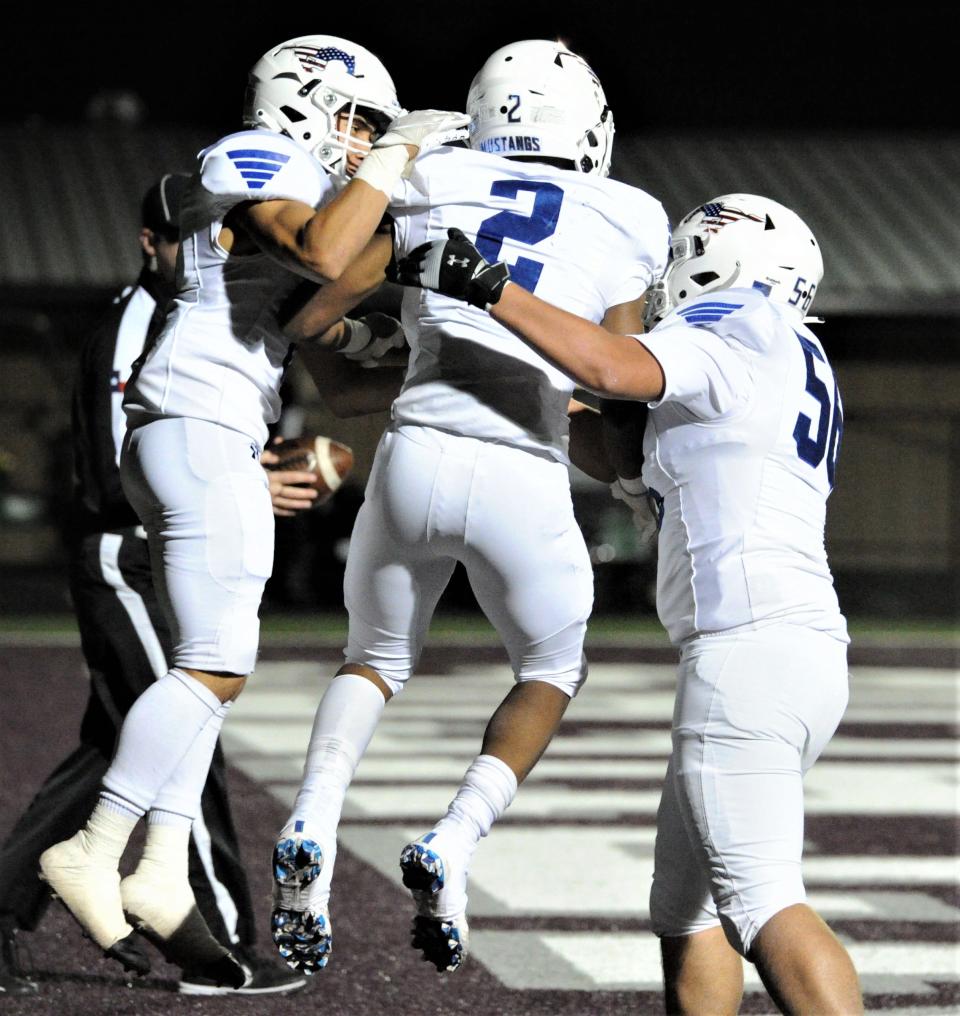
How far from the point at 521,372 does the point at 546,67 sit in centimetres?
70

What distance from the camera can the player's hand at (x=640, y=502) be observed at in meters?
4.39

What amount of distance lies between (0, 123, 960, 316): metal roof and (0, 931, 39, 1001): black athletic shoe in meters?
15.8

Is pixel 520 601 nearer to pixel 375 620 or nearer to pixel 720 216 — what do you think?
pixel 375 620

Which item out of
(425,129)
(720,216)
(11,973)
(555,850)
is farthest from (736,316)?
(555,850)

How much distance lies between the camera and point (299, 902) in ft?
13.1

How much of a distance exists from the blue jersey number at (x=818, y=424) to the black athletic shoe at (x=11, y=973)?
266cm

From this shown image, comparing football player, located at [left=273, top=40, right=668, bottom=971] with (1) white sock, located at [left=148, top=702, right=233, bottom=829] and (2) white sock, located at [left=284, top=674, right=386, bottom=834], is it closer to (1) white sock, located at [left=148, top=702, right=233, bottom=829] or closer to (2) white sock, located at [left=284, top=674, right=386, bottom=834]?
(2) white sock, located at [left=284, top=674, right=386, bottom=834]

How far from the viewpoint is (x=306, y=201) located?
4.33m

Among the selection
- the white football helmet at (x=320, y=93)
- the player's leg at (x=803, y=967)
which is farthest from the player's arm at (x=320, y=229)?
the player's leg at (x=803, y=967)

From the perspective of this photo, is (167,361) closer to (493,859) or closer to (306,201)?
(306,201)

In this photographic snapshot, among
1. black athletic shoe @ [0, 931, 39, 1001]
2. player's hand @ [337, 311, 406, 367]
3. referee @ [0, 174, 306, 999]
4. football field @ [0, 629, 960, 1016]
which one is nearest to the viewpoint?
player's hand @ [337, 311, 406, 367]

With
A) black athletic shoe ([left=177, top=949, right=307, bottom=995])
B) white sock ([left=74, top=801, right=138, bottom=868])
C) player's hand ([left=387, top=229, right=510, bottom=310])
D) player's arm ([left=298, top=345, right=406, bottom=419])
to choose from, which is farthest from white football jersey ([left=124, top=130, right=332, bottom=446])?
black athletic shoe ([left=177, top=949, right=307, bottom=995])

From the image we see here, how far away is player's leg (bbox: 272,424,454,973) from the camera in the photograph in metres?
4.26

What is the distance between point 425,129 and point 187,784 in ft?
5.25
